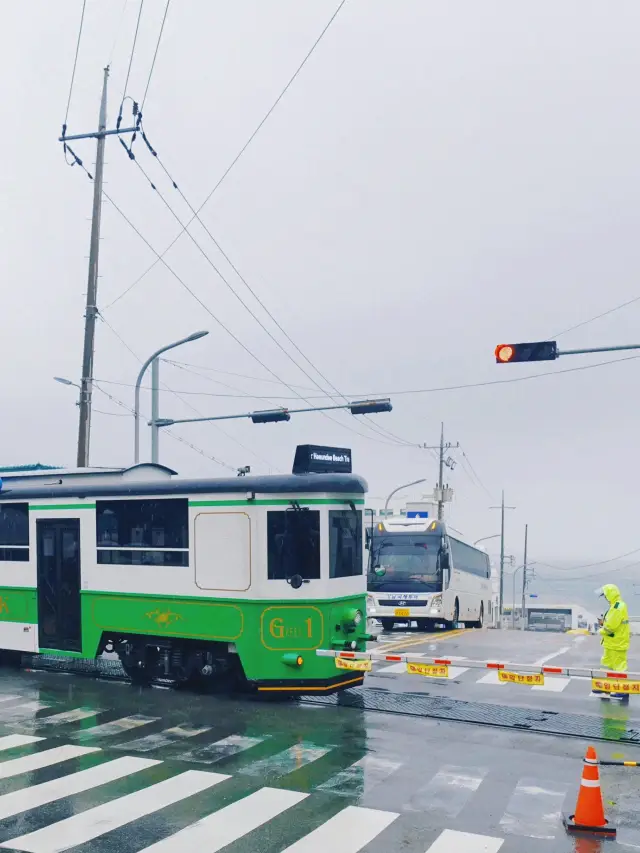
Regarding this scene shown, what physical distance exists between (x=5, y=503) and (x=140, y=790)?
830 cm

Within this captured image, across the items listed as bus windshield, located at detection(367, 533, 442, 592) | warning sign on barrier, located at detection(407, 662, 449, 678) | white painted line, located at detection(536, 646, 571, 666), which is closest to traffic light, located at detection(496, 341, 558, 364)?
warning sign on barrier, located at detection(407, 662, 449, 678)

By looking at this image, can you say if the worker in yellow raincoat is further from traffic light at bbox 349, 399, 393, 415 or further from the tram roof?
traffic light at bbox 349, 399, 393, 415

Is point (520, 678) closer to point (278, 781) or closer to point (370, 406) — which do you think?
point (278, 781)

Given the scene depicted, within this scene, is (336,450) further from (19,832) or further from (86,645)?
(19,832)

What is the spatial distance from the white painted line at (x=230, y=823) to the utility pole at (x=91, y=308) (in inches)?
541

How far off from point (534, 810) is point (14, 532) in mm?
10446

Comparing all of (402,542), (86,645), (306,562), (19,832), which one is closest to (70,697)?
(86,645)

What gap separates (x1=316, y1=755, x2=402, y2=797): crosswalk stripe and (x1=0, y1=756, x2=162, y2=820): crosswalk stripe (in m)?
1.96

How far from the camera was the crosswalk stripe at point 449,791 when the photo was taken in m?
8.17

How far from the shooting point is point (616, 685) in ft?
39.2

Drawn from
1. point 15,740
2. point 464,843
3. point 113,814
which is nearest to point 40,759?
point 15,740

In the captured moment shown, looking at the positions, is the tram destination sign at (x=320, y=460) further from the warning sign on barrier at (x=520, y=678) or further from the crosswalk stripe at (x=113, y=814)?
the crosswalk stripe at (x=113, y=814)

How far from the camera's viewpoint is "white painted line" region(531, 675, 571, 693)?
1452cm

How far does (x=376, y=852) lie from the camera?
7035mm
